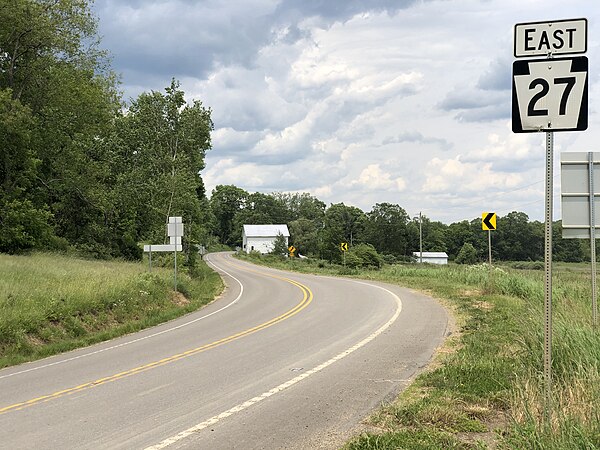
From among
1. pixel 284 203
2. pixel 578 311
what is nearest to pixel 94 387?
pixel 578 311

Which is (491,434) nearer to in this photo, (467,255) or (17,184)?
(17,184)

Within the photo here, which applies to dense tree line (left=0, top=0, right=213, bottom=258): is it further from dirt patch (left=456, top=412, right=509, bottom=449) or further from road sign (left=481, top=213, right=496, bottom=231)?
dirt patch (left=456, top=412, right=509, bottom=449)

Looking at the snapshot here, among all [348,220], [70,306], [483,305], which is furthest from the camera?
[348,220]

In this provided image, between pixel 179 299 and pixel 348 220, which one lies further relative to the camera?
pixel 348 220

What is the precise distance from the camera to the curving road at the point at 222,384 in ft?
22.4

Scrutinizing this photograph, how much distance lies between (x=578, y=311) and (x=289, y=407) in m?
6.09

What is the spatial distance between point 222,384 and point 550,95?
641 cm

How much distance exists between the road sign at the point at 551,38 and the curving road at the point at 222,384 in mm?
4514

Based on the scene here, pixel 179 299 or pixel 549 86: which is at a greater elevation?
pixel 549 86

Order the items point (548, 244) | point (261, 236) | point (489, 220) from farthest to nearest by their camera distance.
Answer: point (261, 236)
point (489, 220)
point (548, 244)

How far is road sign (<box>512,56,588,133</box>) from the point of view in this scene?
5.68 meters

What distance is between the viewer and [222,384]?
30.8 feet

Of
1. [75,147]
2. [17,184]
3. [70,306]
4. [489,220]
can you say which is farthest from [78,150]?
[489,220]

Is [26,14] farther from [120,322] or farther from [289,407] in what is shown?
[289,407]
